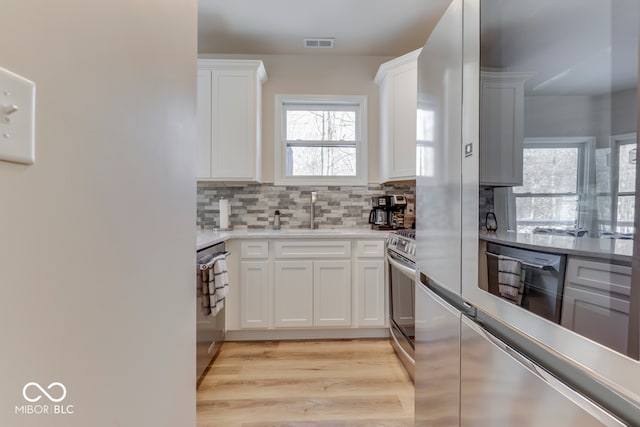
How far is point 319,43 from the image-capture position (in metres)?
2.89

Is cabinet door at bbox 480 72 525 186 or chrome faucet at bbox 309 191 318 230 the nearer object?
cabinet door at bbox 480 72 525 186

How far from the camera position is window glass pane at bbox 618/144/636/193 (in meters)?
0.43

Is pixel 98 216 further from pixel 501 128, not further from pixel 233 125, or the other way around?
pixel 233 125

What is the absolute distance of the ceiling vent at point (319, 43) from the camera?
9.34 ft

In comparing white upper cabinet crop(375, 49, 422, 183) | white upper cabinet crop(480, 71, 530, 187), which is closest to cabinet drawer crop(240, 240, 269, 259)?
white upper cabinet crop(375, 49, 422, 183)

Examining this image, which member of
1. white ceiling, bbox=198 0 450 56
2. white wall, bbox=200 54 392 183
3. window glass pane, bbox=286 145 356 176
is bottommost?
window glass pane, bbox=286 145 356 176

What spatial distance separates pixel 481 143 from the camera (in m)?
0.80

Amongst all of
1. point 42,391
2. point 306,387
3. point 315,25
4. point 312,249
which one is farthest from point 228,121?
point 42,391

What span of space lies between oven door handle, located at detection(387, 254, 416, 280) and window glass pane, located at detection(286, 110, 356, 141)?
147cm

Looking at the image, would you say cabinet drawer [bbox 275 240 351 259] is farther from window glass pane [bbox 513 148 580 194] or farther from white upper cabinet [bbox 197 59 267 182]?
window glass pane [bbox 513 148 580 194]

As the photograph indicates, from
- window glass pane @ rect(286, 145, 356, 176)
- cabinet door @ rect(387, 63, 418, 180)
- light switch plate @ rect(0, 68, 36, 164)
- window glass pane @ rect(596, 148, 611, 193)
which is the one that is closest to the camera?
light switch plate @ rect(0, 68, 36, 164)

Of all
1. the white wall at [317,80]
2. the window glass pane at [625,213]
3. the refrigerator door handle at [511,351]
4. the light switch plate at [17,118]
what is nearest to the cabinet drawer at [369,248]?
the white wall at [317,80]

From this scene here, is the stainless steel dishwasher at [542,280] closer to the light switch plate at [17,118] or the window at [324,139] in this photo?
the light switch plate at [17,118]

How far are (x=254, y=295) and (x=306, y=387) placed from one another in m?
0.90
